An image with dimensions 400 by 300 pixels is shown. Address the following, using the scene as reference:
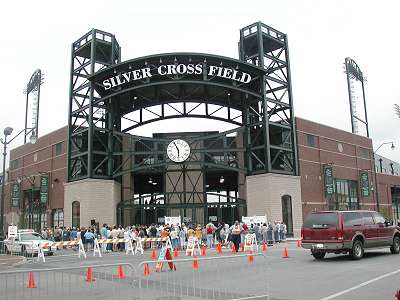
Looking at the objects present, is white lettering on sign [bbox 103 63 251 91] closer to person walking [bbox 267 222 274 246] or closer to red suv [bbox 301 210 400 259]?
person walking [bbox 267 222 274 246]

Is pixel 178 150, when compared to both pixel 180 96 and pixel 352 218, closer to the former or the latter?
pixel 180 96

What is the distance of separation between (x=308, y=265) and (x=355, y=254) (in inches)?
102

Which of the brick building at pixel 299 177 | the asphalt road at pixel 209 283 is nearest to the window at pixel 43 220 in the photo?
the brick building at pixel 299 177

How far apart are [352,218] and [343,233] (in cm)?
111

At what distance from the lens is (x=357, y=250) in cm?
1891

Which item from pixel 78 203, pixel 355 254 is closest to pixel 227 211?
pixel 78 203

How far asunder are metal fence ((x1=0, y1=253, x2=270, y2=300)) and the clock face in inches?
1203

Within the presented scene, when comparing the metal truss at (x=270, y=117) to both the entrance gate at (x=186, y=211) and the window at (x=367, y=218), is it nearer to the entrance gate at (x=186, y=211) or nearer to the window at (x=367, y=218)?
the entrance gate at (x=186, y=211)

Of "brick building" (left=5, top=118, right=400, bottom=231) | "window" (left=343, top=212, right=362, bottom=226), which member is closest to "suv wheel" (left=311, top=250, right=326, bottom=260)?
"window" (left=343, top=212, right=362, bottom=226)

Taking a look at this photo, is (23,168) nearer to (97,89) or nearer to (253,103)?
(97,89)

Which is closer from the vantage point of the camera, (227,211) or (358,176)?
(227,211)

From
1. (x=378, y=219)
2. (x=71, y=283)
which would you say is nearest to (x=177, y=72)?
(x=378, y=219)

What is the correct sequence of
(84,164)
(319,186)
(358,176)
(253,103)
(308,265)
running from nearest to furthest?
(308,265) < (84,164) < (253,103) < (319,186) < (358,176)

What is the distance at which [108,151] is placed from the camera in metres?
42.2
